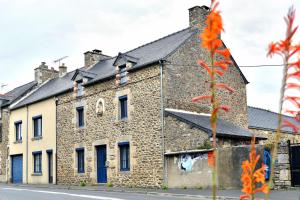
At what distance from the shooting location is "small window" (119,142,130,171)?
23422 mm

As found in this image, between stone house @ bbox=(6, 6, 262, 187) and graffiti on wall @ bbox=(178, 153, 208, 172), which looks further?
stone house @ bbox=(6, 6, 262, 187)

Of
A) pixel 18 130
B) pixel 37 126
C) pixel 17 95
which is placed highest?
pixel 17 95

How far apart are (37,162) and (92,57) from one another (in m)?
8.14

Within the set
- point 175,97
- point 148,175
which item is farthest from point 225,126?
point 148,175

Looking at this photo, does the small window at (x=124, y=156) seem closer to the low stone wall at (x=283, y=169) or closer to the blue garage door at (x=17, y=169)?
the low stone wall at (x=283, y=169)

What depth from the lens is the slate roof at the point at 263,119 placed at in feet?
104

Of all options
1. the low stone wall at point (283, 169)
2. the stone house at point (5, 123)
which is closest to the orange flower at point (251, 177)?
the low stone wall at point (283, 169)

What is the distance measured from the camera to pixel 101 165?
25234mm

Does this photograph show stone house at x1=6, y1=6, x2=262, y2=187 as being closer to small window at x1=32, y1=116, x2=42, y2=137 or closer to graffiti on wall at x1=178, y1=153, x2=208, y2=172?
graffiti on wall at x1=178, y1=153, x2=208, y2=172

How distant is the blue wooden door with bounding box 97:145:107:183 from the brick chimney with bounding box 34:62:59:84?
12849 mm

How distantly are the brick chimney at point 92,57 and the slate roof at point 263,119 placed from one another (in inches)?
449

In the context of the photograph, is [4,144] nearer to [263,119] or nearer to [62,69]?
[62,69]

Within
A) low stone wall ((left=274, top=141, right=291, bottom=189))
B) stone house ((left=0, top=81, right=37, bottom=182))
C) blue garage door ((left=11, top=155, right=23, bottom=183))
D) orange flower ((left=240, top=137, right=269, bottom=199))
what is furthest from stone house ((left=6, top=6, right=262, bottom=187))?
orange flower ((left=240, top=137, right=269, bottom=199))

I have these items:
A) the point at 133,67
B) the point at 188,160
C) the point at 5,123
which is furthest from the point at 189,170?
the point at 5,123
